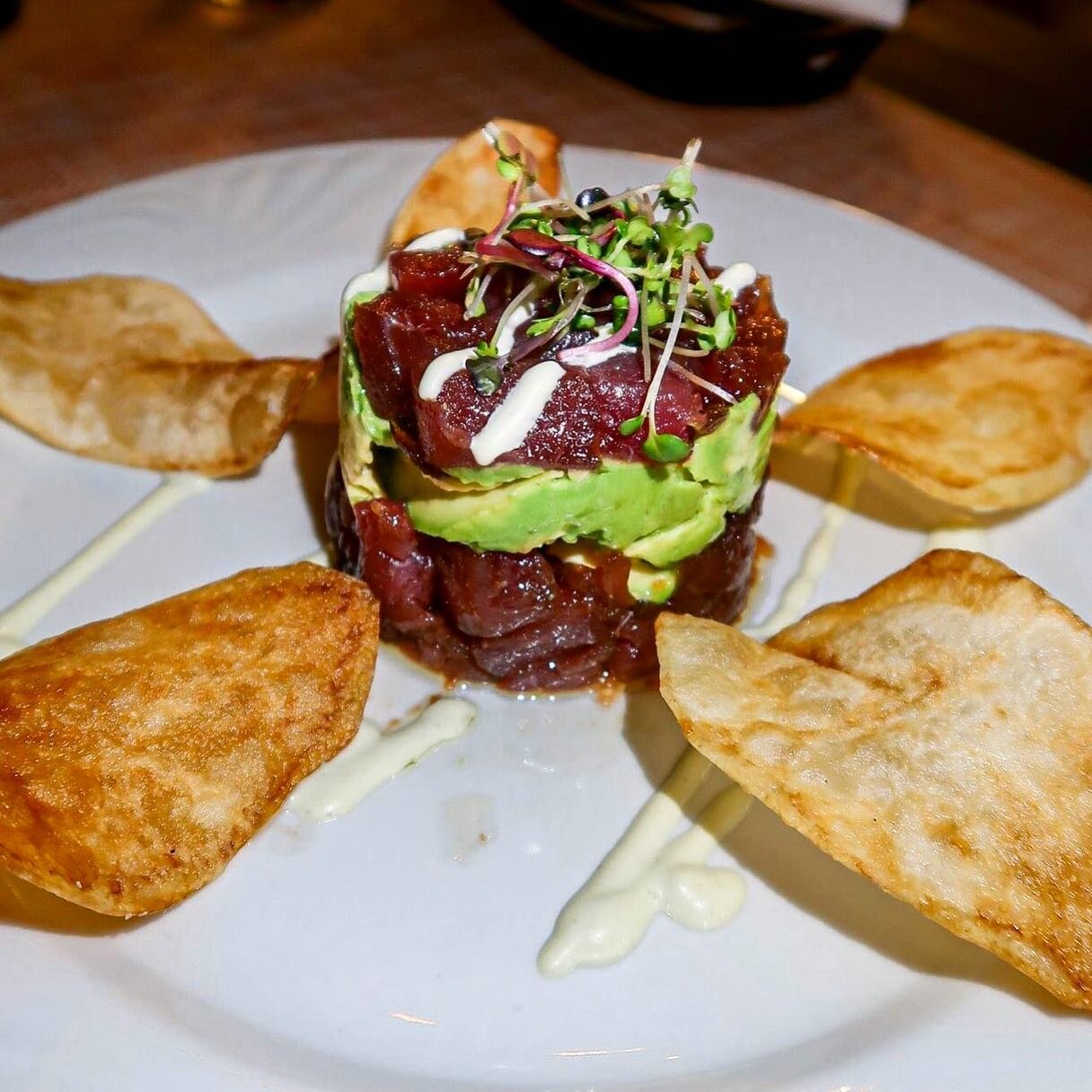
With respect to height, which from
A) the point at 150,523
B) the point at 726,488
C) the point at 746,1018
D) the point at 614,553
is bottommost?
the point at 150,523

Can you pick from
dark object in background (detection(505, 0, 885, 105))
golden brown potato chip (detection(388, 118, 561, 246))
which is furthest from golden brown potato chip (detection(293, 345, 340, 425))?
dark object in background (detection(505, 0, 885, 105))

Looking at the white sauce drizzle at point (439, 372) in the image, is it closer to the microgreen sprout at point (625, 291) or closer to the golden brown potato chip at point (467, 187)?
the microgreen sprout at point (625, 291)

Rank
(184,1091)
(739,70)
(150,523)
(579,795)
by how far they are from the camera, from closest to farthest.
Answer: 1. (184,1091)
2. (579,795)
3. (150,523)
4. (739,70)

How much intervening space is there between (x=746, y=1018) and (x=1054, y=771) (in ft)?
1.95

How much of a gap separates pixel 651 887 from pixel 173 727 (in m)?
0.80

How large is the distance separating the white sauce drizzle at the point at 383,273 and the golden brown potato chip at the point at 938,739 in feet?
2.67

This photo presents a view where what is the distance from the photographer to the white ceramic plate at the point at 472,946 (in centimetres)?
162

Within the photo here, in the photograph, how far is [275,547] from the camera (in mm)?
2480

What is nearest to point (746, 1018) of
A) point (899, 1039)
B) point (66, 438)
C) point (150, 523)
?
point (899, 1039)

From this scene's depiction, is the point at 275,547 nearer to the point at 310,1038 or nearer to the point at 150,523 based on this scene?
the point at 150,523

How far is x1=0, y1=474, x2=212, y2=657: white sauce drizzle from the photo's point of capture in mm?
2180

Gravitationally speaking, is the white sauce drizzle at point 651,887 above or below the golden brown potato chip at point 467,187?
below

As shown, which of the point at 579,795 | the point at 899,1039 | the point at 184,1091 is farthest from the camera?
the point at 579,795

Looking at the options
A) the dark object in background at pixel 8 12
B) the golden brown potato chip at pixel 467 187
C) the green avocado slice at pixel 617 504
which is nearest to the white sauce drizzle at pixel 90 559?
the green avocado slice at pixel 617 504
